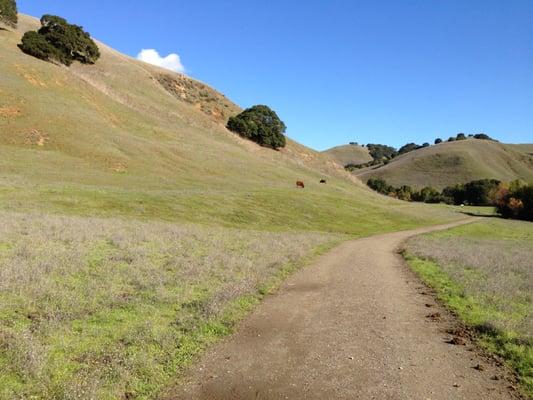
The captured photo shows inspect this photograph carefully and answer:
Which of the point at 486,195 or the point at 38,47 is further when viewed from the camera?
the point at 486,195

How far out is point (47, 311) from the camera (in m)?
10.9

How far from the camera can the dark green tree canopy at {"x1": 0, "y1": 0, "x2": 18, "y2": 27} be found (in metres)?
88.9

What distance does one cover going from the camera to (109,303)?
12219 mm

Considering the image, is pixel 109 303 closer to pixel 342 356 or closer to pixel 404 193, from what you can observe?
pixel 342 356

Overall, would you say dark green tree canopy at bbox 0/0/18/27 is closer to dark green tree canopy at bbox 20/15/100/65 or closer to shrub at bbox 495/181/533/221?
dark green tree canopy at bbox 20/15/100/65

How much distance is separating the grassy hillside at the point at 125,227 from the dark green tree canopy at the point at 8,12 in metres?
9.30

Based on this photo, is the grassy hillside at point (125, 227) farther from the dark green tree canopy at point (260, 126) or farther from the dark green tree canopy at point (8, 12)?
the dark green tree canopy at point (8, 12)

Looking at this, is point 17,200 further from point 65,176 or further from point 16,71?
point 16,71

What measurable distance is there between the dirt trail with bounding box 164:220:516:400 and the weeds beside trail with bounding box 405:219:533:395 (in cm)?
66

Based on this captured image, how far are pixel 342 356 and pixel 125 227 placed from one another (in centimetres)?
1946

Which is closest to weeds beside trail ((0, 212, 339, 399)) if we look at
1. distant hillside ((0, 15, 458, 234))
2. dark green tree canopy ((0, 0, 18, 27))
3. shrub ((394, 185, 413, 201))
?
distant hillside ((0, 15, 458, 234))

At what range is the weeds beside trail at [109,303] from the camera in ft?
26.8

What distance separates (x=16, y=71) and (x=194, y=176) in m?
34.6

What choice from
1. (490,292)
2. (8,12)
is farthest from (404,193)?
(490,292)
